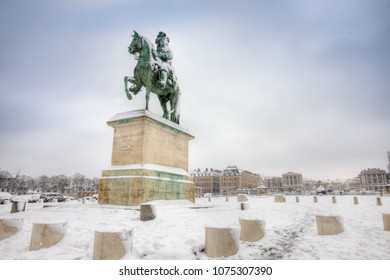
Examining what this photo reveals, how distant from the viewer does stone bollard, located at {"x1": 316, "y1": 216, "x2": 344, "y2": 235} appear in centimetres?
574

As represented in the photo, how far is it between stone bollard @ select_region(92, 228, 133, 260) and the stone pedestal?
15.7ft

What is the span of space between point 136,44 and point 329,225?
9974mm

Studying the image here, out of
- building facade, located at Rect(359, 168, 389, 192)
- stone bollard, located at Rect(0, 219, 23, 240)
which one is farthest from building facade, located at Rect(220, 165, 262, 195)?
stone bollard, located at Rect(0, 219, 23, 240)

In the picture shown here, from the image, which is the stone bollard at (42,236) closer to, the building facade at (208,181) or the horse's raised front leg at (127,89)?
the horse's raised front leg at (127,89)

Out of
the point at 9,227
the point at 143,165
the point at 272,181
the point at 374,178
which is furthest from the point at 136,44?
the point at 272,181

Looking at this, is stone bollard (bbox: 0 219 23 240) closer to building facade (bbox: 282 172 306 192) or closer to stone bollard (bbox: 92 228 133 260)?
stone bollard (bbox: 92 228 133 260)

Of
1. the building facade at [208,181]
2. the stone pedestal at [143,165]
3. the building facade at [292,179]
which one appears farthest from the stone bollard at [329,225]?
the building facade at [292,179]

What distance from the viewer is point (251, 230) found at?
5.05 meters

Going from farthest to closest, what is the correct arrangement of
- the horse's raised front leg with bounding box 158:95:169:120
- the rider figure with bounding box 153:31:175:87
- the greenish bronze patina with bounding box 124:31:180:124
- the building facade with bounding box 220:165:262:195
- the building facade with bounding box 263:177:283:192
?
the building facade with bounding box 263:177:283:192
the building facade with bounding box 220:165:262:195
the horse's raised front leg with bounding box 158:95:169:120
the rider figure with bounding box 153:31:175:87
the greenish bronze patina with bounding box 124:31:180:124

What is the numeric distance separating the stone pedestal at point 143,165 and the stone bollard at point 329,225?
559 cm

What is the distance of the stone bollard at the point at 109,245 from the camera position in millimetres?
3717

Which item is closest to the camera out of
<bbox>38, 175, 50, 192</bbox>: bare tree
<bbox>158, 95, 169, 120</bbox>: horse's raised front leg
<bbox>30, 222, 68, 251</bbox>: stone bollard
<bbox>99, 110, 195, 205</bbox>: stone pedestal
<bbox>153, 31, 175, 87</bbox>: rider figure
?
<bbox>30, 222, 68, 251</bbox>: stone bollard
